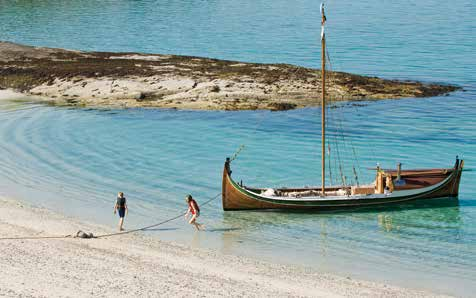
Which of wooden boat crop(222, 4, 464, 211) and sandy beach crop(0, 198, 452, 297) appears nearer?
sandy beach crop(0, 198, 452, 297)

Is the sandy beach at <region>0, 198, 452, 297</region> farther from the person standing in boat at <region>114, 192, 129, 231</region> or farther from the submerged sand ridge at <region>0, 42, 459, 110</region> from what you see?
the submerged sand ridge at <region>0, 42, 459, 110</region>

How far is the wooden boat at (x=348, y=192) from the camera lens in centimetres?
3159

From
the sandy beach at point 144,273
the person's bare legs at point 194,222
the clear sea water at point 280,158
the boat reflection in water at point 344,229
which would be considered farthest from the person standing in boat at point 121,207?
the boat reflection in water at point 344,229

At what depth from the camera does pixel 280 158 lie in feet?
132

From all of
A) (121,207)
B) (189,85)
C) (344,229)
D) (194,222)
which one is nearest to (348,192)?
(344,229)

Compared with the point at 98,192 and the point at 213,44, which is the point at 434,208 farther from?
the point at 213,44

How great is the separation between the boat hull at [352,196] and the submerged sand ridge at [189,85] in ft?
59.6

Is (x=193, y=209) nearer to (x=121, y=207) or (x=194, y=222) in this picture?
(x=194, y=222)

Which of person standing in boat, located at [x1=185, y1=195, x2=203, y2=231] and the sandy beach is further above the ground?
person standing in boat, located at [x1=185, y1=195, x2=203, y2=231]

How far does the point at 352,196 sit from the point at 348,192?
69 centimetres

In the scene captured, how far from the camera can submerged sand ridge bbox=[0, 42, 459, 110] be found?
5184 centimetres

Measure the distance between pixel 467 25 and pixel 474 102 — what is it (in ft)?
156

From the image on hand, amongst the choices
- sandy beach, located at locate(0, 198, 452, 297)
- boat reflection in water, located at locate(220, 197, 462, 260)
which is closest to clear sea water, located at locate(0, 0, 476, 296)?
boat reflection in water, located at locate(220, 197, 462, 260)

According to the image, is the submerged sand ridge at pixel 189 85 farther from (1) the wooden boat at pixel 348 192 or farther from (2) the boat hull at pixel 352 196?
(2) the boat hull at pixel 352 196
